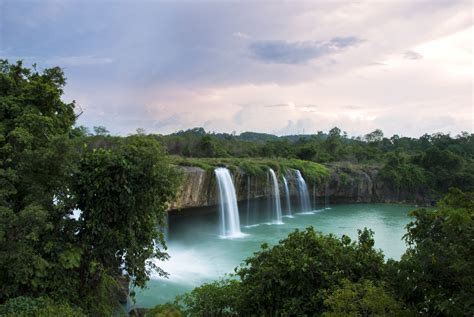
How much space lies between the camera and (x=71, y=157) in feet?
22.2

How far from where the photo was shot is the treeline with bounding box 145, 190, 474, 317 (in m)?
3.65

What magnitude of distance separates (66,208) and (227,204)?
1162 cm

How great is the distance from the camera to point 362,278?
5289 millimetres

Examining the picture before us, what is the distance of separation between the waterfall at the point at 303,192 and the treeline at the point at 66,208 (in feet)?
55.5

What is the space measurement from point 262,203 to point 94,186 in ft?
52.3

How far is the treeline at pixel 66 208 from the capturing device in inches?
240

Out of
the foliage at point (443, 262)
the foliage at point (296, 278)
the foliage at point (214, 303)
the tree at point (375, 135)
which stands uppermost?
the tree at point (375, 135)

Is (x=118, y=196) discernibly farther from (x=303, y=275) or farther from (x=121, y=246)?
(x=303, y=275)

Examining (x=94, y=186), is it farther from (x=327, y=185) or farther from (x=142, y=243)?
(x=327, y=185)

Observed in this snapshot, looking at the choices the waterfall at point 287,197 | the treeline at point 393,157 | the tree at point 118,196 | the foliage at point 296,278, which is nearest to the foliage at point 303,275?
the foliage at point 296,278

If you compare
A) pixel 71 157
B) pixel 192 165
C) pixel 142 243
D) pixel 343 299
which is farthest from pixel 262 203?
pixel 343 299

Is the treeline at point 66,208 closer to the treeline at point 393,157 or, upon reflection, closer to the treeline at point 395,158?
the treeline at point 393,157

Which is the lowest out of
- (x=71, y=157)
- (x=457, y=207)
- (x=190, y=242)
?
(x=190, y=242)

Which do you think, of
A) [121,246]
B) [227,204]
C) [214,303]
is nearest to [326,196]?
[227,204]
